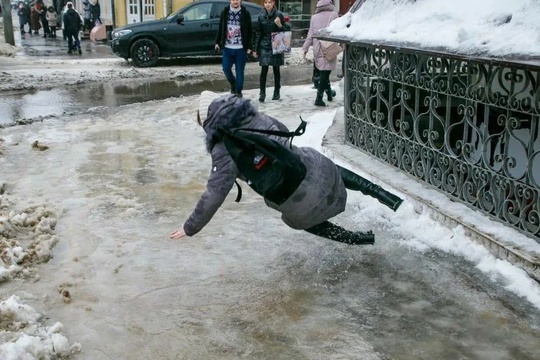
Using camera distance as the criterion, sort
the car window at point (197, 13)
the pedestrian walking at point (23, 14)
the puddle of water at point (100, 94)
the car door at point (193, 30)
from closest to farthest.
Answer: the puddle of water at point (100, 94)
the car door at point (193, 30)
the car window at point (197, 13)
the pedestrian walking at point (23, 14)

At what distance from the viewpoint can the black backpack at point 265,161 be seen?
3922mm

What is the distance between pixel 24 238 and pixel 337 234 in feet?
8.02

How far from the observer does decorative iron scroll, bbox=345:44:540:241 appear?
14.5ft

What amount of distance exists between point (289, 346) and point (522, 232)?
1.89m

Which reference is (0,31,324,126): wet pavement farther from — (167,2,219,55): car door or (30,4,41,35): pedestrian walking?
(30,4,41,35): pedestrian walking

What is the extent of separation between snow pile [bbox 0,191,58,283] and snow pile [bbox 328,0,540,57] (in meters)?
3.21

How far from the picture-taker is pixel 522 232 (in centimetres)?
A: 448

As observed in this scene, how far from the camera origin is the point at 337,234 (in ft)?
14.9

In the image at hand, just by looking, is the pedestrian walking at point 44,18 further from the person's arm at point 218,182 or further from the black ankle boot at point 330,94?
the person's arm at point 218,182

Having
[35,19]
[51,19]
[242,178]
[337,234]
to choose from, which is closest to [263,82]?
[337,234]

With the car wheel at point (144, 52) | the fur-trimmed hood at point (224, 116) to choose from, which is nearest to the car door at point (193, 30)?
the car wheel at point (144, 52)

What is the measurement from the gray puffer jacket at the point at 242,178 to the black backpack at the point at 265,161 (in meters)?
0.06

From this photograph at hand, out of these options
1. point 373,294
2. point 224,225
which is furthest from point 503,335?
point 224,225

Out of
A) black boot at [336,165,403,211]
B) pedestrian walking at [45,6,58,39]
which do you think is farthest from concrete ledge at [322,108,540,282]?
pedestrian walking at [45,6,58,39]
